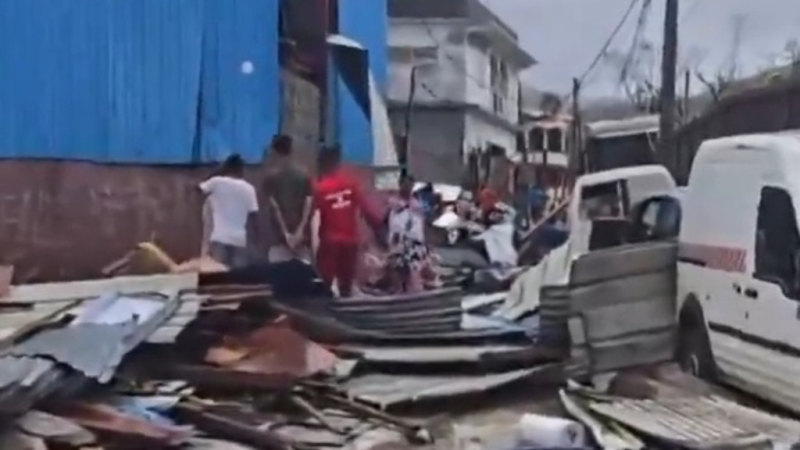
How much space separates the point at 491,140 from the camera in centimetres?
951

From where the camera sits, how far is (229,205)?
935 cm

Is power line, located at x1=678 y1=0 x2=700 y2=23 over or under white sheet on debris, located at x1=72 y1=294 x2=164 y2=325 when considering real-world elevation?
over

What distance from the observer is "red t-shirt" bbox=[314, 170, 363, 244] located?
31.0ft

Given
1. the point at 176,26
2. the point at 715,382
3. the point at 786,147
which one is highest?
the point at 176,26

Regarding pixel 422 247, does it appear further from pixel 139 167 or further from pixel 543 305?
pixel 139 167

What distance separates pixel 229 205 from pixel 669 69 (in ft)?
8.60

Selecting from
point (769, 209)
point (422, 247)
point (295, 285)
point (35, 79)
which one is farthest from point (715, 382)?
point (35, 79)

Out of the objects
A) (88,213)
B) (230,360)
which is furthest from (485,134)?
(88,213)

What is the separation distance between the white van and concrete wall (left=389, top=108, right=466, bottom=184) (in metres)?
1.34

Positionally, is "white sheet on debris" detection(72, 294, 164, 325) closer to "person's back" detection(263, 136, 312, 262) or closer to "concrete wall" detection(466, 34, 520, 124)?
"person's back" detection(263, 136, 312, 262)

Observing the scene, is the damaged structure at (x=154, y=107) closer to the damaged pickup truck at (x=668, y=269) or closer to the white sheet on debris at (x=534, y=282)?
the white sheet on debris at (x=534, y=282)

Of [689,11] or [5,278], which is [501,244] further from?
[5,278]

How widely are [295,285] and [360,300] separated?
1.30ft

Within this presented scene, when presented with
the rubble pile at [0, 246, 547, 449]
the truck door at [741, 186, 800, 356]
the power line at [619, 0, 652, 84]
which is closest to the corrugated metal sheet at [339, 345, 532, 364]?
the rubble pile at [0, 246, 547, 449]
